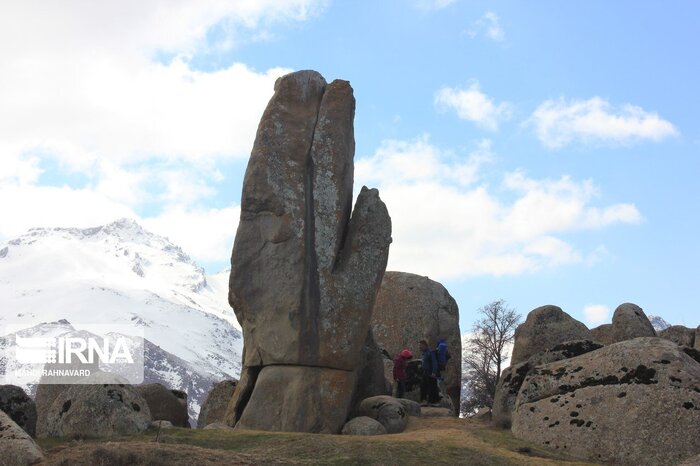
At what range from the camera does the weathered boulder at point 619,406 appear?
63.9ft

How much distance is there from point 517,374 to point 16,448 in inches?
517

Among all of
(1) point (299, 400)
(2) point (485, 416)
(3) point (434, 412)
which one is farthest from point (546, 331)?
(1) point (299, 400)

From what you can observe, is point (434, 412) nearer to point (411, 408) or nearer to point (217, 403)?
point (411, 408)

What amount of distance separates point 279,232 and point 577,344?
8.75 metres

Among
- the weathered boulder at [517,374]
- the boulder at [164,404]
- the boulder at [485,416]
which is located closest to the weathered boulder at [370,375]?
the boulder at [485,416]

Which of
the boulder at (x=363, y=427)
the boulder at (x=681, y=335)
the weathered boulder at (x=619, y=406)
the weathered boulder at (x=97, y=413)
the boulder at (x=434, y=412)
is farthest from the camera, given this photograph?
the boulder at (x=681, y=335)

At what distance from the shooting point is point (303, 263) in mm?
24859

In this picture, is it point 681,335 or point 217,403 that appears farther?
point 681,335

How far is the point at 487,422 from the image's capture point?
84.4 feet

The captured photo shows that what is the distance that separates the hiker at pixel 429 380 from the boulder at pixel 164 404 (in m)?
7.43

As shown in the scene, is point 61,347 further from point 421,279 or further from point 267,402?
point 421,279

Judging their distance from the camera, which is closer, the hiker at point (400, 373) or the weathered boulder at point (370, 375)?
the weathered boulder at point (370, 375)

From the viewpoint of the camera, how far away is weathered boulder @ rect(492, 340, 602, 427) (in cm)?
2480

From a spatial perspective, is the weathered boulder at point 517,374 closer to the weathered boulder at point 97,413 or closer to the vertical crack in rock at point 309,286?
the vertical crack in rock at point 309,286
